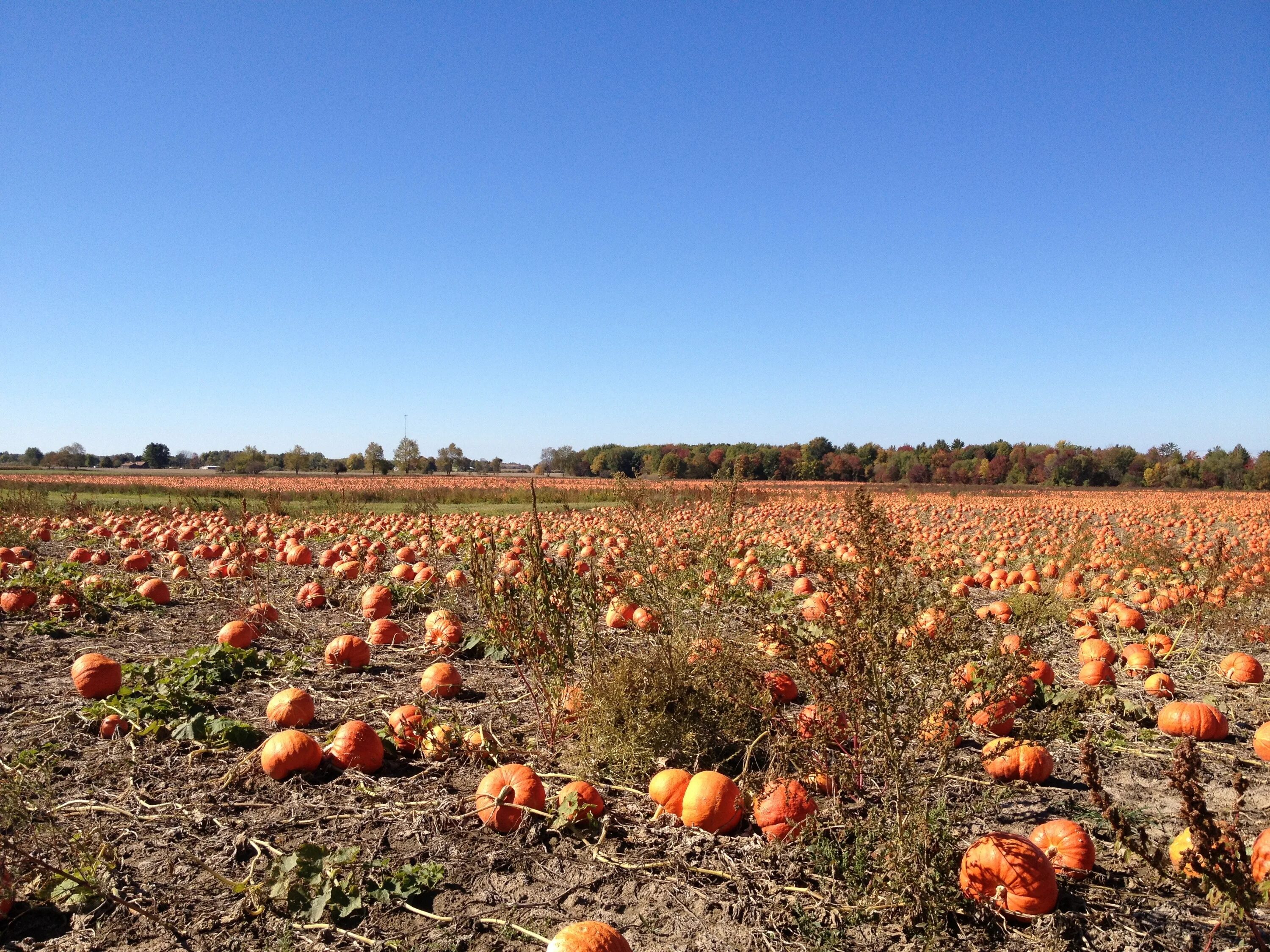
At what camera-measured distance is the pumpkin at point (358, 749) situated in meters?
3.97

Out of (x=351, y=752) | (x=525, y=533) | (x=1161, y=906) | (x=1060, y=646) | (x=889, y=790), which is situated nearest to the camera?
(x=1161, y=906)

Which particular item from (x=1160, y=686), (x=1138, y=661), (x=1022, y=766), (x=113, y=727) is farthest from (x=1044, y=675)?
(x=113, y=727)

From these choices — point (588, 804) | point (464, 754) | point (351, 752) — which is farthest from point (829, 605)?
point (351, 752)

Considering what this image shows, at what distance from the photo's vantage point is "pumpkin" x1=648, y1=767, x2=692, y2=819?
347cm

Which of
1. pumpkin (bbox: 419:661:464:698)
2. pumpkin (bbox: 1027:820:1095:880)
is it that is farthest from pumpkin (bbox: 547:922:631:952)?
pumpkin (bbox: 419:661:464:698)

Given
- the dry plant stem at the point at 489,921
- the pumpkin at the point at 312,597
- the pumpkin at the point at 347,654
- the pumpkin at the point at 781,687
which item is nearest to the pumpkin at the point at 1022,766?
the pumpkin at the point at 781,687

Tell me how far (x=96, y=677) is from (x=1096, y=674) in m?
6.83

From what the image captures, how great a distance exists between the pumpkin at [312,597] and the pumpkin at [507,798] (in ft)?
18.2

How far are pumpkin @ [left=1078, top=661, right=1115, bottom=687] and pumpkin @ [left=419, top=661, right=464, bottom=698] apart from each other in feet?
14.7

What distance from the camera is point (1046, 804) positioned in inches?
146

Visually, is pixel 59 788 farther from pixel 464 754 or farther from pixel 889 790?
pixel 889 790

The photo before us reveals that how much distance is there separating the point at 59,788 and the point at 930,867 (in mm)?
3995

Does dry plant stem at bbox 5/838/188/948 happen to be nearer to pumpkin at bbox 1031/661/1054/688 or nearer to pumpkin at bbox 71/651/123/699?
pumpkin at bbox 71/651/123/699

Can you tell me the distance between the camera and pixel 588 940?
239 cm
